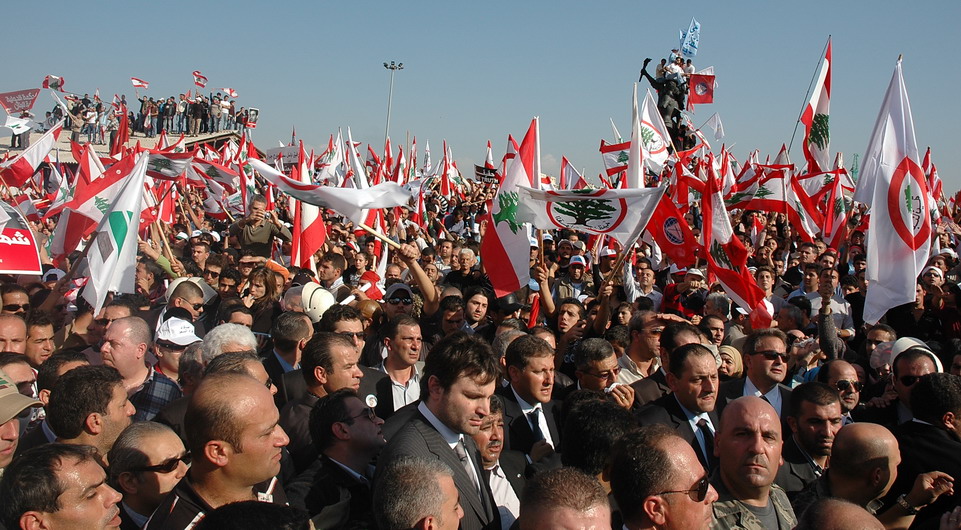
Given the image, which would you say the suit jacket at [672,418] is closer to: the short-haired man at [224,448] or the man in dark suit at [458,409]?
the man in dark suit at [458,409]

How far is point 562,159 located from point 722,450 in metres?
12.8

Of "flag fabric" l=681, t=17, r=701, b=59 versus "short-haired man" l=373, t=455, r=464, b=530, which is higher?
"flag fabric" l=681, t=17, r=701, b=59

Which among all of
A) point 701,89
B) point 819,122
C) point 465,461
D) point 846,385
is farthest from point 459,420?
point 701,89

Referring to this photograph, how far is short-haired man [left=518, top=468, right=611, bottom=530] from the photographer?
241 cm

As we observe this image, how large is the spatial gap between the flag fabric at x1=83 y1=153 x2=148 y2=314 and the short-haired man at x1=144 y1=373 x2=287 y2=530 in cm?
409

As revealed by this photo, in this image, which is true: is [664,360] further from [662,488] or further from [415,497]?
[415,497]

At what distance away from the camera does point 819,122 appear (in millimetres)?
9867

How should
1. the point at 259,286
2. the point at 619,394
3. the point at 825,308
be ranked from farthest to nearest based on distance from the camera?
the point at 259,286 < the point at 825,308 < the point at 619,394

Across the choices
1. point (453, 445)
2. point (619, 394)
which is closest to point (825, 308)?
point (619, 394)

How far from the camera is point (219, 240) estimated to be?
13180mm

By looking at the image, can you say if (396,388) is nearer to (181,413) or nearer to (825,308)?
(181,413)

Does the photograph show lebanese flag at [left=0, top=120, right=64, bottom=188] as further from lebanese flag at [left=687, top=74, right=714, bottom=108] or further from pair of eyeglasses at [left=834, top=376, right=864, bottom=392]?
lebanese flag at [left=687, top=74, right=714, bottom=108]

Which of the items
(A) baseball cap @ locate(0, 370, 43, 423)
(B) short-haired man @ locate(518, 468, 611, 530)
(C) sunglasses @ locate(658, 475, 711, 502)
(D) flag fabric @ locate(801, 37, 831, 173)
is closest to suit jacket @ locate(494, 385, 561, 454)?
(C) sunglasses @ locate(658, 475, 711, 502)

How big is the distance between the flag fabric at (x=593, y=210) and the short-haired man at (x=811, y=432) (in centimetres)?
284
